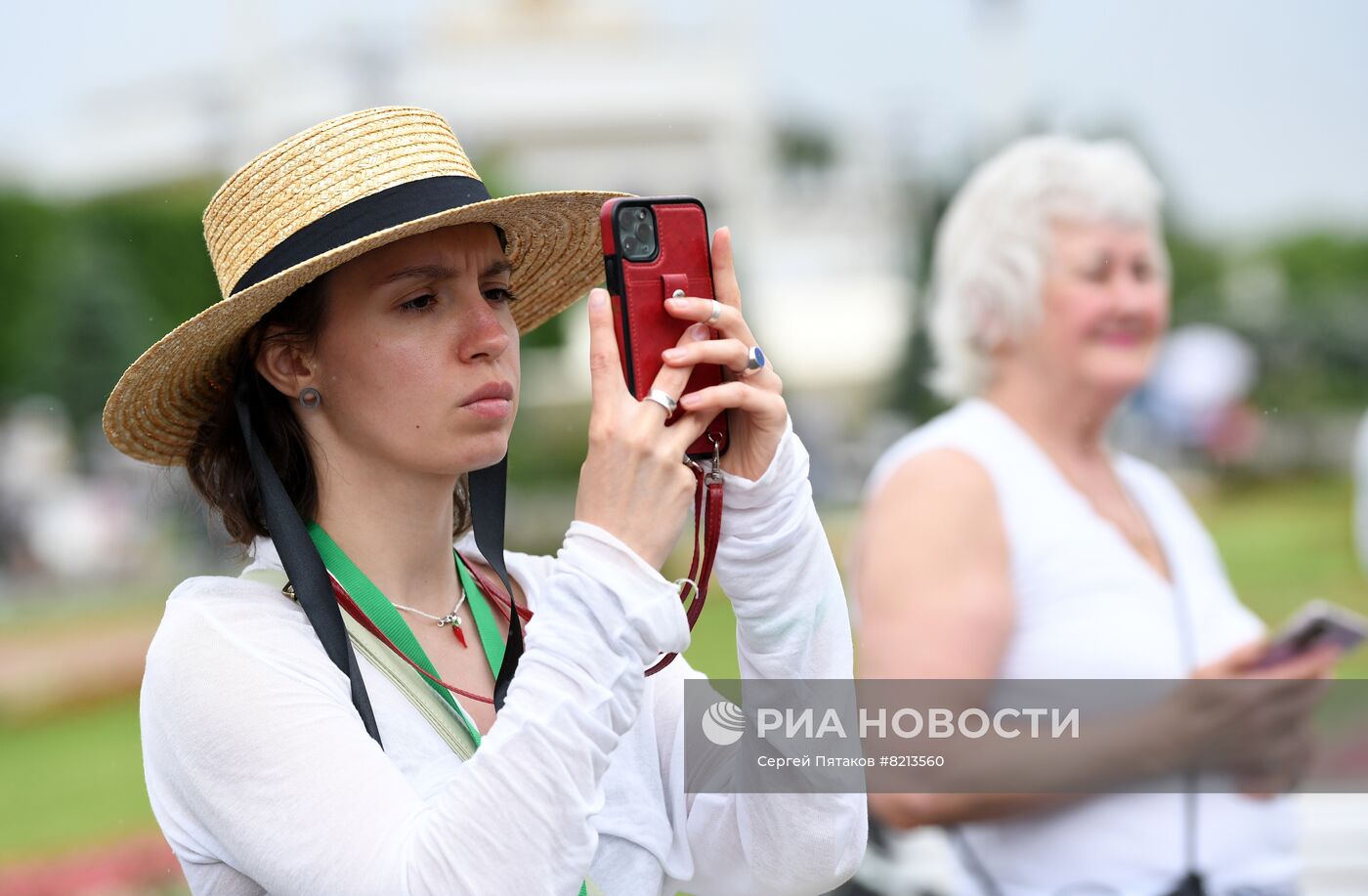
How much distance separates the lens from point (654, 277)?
4.71 feet

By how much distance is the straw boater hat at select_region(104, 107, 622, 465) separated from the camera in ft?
5.35

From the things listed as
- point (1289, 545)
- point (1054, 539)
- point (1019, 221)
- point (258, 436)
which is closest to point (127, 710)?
point (1019, 221)

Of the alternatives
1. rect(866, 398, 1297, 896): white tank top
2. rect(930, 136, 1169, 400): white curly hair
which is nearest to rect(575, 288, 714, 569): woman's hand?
rect(866, 398, 1297, 896): white tank top

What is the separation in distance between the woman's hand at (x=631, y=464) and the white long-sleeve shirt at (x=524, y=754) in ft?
0.09

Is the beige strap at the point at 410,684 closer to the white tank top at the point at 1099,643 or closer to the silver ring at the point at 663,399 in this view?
the silver ring at the point at 663,399

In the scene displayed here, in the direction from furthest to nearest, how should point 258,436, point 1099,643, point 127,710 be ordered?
point 127,710 → point 1099,643 → point 258,436

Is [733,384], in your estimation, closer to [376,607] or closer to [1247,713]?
[376,607]

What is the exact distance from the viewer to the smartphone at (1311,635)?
225 cm

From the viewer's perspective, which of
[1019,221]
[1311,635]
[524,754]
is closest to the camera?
[524,754]

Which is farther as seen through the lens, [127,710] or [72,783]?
[127,710]

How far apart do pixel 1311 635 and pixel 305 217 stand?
1611mm

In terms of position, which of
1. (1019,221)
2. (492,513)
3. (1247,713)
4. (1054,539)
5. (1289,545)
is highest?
(1019,221)

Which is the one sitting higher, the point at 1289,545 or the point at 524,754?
the point at 524,754

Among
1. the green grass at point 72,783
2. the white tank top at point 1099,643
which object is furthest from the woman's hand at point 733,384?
the green grass at point 72,783
